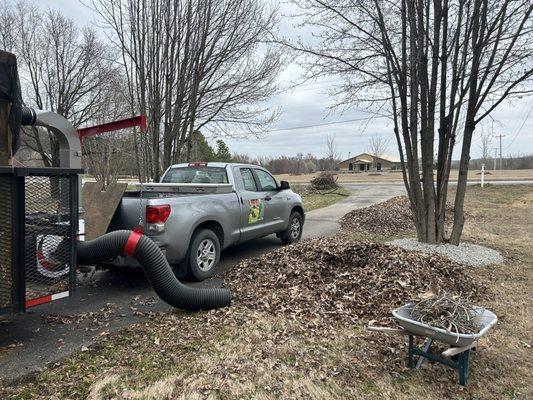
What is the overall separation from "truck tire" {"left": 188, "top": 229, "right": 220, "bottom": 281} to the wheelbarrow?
3186 millimetres

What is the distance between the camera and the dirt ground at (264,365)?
3.15 metres

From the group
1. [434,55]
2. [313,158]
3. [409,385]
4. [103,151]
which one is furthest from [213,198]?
[313,158]

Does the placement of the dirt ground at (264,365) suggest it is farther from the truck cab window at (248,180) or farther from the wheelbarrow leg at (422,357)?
the truck cab window at (248,180)

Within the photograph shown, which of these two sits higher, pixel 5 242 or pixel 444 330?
pixel 5 242

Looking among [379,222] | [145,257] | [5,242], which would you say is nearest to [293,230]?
[379,222]

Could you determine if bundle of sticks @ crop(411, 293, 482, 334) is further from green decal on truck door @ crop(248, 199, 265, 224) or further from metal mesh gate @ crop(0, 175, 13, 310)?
green decal on truck door @ crop(248, 199, 265, 224)

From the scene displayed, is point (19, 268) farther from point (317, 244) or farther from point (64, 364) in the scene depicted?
point (317, 244)

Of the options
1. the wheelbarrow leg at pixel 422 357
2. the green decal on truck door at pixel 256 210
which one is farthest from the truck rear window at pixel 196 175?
the wheelbarrow leg at pixel 422 357

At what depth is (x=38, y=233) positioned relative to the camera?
3760mm

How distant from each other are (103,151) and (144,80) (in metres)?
Answer: 11.0

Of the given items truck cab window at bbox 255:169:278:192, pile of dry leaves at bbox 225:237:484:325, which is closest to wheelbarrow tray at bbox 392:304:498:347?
pile of dry leaves at bbox 225:237:484:325

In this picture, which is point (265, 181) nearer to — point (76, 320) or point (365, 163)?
point (76, 320)

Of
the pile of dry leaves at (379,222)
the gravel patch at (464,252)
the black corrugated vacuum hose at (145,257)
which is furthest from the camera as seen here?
→ the pile of dry leaves at (379,222)

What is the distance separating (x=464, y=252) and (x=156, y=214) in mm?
5792
